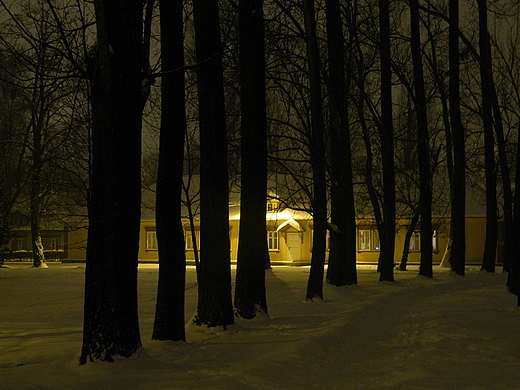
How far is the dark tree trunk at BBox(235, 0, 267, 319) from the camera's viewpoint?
1438 cm

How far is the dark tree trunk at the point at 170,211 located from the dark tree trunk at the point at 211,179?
143cm

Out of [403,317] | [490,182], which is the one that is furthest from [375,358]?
[490,182]

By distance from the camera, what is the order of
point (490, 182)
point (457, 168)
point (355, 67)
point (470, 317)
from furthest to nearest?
1. point (490, 182)
2. point (457, 168)
3. point (355, 67)
4. point (470, 317)

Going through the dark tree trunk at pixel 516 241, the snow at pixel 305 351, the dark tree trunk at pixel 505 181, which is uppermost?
the dark tree trunk at pixel 505 181

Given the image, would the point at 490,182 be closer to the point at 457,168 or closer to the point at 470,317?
the point at 457,168

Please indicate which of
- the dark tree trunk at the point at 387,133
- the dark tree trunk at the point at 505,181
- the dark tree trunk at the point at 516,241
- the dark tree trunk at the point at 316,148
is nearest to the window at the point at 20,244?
the dark tree trunk at the point at 387,133

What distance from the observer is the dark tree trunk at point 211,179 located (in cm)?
1269

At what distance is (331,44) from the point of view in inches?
863

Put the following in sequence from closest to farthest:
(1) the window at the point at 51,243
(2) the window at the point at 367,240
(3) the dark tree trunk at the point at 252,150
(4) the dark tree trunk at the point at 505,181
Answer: (3) the dark tree trunk at the point at 252,150 → (4) the dark tree trunk at the point at 505,181 → (2) the window at the point at 367,240 → (1) the window at the point at 51,243

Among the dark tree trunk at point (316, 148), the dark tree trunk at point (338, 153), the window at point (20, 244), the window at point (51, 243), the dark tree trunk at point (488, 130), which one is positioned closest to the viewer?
the dark tree trunk at point (316, 148)

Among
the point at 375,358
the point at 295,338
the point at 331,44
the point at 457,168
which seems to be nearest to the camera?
the point at 375,358

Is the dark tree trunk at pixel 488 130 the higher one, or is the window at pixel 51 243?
the dark tree trunk at pixel 488 130

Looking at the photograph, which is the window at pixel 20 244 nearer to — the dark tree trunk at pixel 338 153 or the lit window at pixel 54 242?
the lit window at pixel 54 242

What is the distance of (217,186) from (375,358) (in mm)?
4326
